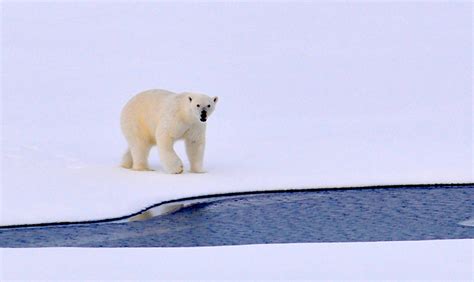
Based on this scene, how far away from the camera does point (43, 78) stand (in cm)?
1527

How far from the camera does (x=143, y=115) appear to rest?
944cm

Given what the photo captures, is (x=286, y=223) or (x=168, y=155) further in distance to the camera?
(x=168, y=155)

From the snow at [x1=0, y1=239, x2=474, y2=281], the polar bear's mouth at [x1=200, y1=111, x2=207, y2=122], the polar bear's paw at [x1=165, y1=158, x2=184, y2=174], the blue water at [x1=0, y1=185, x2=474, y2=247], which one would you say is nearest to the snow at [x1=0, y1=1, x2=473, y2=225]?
the polar bear's paw at [x1=165, y1=158, x2=184, y2=174]

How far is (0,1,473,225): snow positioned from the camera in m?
9.05

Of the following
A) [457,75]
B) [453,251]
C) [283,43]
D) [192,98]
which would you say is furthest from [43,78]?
[453,251]

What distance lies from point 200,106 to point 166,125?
1.20 ft

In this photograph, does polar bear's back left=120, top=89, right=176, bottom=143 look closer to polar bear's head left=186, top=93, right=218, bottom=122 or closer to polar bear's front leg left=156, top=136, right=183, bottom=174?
polar bear's front leg left=156, top=136, right=183, bottom=174

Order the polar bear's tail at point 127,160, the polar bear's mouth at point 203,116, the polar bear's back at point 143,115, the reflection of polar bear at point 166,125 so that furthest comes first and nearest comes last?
the polar bear's tail at point 127,160 < the polar bear's back at point 143,115 < the reflection of polar bear at point 166,125 < the polar bear's mouth at point 203,116

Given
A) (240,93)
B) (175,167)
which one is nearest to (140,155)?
(175,167)

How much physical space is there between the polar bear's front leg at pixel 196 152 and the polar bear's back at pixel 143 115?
34 centimetres

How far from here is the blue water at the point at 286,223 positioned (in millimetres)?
7109

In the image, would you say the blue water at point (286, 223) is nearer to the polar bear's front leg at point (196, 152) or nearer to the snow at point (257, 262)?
the snow at point (257, 262)

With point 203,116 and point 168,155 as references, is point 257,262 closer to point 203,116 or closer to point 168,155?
point 203,116

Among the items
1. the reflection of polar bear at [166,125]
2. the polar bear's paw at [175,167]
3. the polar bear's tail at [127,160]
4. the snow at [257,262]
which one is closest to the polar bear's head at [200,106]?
the reflection of polar bear at [166,125]
